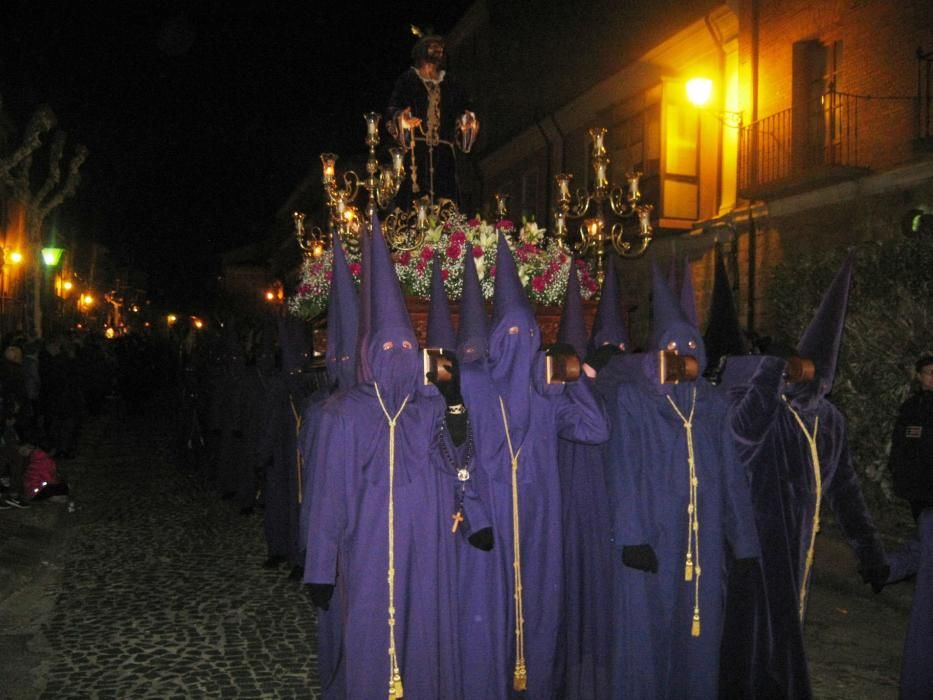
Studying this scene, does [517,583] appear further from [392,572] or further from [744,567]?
[744,567]

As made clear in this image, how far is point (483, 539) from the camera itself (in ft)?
14.2

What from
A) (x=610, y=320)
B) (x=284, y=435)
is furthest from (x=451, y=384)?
(x=284, y=435)

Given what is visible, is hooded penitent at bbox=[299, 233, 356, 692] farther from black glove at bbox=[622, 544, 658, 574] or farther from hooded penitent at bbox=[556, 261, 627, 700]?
black glove at bbox=[622, 544, 658, 574]

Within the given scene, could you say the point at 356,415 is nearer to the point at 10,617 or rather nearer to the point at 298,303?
the point at 298,303

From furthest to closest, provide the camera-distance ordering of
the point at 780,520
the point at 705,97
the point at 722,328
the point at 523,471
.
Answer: the point at 705,97
the point at 722,328
the point at 780,520
the point at 523,471

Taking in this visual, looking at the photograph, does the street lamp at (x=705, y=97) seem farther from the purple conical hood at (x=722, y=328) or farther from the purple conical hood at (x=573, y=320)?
the purple conical hood at (x=573, y=320)

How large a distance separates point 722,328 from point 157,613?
4.76 meters

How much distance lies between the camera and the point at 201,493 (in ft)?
39.2

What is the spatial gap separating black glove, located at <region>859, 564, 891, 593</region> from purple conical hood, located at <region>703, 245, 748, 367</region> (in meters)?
1.90

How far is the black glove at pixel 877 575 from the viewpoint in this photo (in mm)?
4461

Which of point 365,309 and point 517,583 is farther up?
point 365,309

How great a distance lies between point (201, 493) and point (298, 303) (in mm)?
5568

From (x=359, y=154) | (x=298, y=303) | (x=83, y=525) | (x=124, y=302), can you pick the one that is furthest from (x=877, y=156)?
(x=124, y=302)

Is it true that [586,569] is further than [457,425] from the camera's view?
Yes
